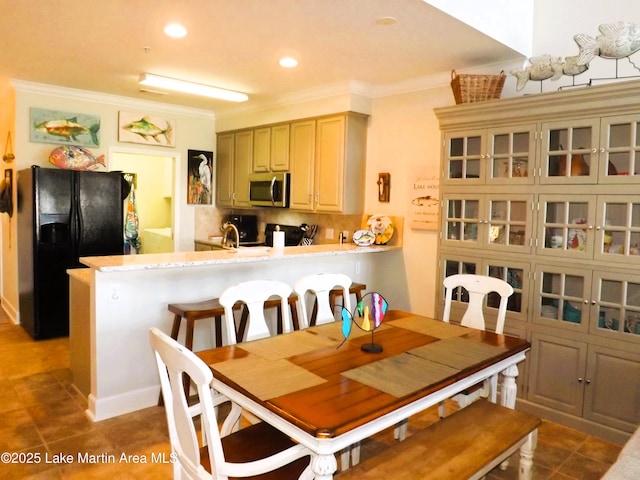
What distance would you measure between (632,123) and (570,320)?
1.29 metres

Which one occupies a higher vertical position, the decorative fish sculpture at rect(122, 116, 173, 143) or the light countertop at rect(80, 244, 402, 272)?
the decorative fish sculpture at rect(122, 116, 173, 143)

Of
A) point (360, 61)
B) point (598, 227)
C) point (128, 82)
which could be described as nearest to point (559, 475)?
point (598, 227)

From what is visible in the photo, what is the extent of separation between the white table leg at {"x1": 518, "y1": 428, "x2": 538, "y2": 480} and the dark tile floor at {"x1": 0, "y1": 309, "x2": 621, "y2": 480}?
0.35m

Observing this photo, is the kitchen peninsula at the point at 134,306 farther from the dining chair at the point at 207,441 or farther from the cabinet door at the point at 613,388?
the cabinet door at the point at 613,388

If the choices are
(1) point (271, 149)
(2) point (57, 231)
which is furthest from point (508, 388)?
(2) point (57, 231)

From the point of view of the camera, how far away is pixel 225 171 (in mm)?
6141

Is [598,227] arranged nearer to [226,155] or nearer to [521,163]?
[521,163]

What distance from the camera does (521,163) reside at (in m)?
3.34

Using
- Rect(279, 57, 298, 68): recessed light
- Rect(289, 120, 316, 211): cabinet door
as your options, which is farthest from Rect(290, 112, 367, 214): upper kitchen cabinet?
Rect(279, 57, 298, 68): recessed light

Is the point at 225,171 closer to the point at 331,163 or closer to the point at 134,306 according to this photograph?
the point at 331,163

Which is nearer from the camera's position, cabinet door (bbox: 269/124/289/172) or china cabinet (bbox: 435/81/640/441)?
china cabinet (bbox: 435/81/640/441)

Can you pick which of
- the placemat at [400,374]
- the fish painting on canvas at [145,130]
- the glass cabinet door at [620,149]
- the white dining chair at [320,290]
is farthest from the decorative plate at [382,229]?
the fish painting on canvas at [145,130]

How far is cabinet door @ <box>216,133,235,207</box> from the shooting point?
6039mm

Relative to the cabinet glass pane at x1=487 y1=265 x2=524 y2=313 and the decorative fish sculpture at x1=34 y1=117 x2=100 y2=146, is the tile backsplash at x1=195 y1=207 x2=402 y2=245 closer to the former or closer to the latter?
the cabinet glass pane at x1=487 y1=265 x2=524 y2=313
